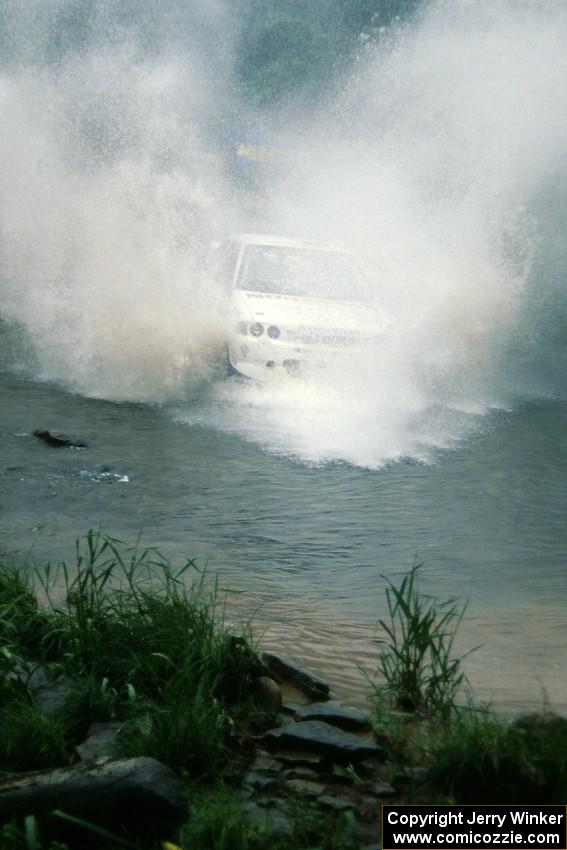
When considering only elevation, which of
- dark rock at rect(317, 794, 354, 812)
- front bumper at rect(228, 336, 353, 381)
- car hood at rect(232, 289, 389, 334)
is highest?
car hood at rect(232, 289, 389, 334)

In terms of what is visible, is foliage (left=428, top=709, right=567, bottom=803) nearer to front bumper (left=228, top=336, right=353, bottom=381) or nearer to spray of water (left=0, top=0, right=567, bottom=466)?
spray of water (left=0, top=0, right=567, bottom=466)

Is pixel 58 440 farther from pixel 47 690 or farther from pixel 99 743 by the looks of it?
pixel 99 743

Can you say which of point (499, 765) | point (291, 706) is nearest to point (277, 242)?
point (291, 706)

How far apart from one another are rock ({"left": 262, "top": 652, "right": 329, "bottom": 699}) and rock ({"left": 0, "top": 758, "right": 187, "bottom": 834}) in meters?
1.24

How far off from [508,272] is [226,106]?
16.3 meters

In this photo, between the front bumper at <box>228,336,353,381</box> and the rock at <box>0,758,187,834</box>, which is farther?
the front bumper at <box>228,336,353,381</box>

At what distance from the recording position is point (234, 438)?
934 centimetres

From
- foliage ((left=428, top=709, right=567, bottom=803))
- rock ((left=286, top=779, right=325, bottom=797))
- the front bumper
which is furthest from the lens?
the front bumper

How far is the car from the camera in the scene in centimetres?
1062

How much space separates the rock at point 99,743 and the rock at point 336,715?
0.68 meters

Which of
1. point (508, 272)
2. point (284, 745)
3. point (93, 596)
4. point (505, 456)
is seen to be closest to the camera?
point (284, 745)

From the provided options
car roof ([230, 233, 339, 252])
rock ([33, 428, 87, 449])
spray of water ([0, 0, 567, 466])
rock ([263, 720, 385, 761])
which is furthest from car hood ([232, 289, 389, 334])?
rock ([263, 720, 385, 761])

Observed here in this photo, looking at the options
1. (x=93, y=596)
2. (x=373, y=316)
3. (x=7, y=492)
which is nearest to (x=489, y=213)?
(x=373, y=316)

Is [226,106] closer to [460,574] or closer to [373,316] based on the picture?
[373,316]
